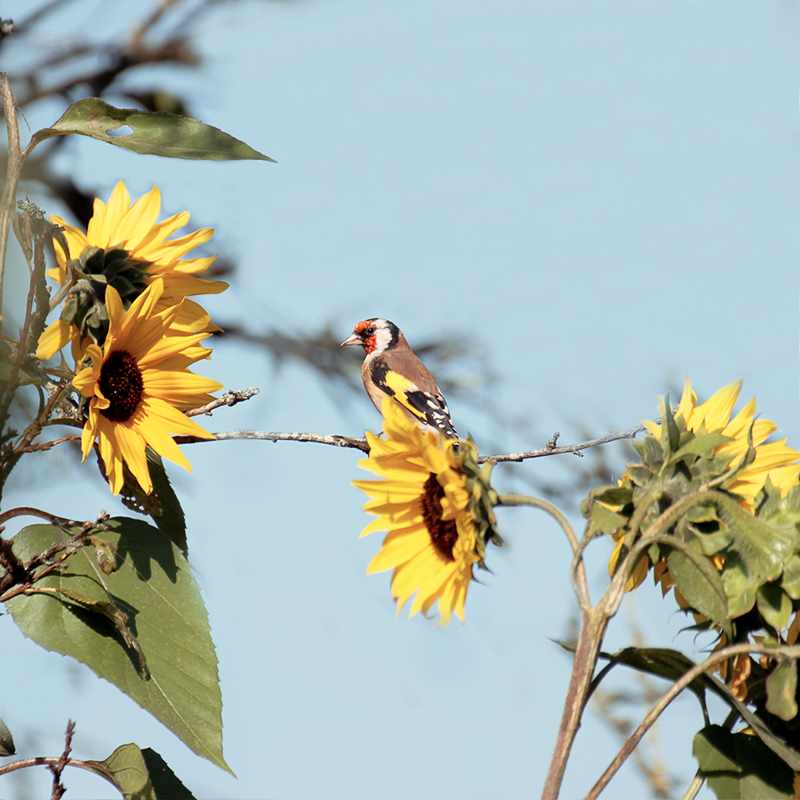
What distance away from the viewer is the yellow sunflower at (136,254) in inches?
43.5

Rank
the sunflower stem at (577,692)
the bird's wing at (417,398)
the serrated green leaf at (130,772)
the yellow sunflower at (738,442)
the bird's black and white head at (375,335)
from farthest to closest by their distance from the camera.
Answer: the bird's black and white head at (375,335)
the bird's wing at (417,398)
the serrated green leaf at (130,772)
the yellow sunflower at (738,442)
the sunflower stem at (577,692)

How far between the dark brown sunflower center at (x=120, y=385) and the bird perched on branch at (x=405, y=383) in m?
2.94

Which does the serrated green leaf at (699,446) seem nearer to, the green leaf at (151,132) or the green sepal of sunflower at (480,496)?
the green sepal of sunflower at (480,496)

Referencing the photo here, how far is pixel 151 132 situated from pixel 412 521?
598 millimetres

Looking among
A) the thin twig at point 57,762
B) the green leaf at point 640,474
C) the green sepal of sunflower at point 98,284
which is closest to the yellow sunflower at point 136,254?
the green sepal of sunflower at point 98,284

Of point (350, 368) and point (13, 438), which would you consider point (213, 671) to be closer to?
point (13, 438)

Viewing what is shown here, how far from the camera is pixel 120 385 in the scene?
1111mm

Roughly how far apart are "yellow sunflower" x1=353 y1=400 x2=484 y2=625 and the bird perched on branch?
3132mm

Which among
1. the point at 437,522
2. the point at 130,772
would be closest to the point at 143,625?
the point at 130,772

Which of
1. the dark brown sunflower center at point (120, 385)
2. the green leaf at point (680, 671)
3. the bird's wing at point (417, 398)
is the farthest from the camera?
the bird's wing at point (417, 398)

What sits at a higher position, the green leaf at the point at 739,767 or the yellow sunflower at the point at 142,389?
the yellow sunflower at the point at 142,389

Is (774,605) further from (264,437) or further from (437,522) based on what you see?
(264,437)

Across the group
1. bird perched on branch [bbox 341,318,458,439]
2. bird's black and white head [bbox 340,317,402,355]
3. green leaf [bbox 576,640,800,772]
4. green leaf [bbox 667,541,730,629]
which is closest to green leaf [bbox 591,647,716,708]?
green leaf [bbox 576,640,800,772]

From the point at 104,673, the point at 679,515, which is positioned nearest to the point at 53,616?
the point at 104,673
